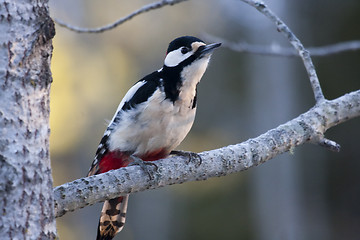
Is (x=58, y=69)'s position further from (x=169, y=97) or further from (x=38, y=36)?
(x=38, y=36)

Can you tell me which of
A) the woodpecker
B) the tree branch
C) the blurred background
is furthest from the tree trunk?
the blurred background

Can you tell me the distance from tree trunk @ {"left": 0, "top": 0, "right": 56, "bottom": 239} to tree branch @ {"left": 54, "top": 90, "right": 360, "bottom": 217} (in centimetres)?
39

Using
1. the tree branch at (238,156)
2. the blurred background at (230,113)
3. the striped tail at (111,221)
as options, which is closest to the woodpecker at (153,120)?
the striped tail at (111,221)

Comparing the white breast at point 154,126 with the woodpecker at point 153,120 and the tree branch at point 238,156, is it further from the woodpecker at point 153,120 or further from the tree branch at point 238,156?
the tree branch at point 238,156

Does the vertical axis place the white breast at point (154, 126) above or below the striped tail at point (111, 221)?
above

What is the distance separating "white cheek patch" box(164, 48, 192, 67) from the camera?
3.38 metres

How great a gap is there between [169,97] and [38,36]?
1.48m

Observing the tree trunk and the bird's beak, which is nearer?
the tree trunk

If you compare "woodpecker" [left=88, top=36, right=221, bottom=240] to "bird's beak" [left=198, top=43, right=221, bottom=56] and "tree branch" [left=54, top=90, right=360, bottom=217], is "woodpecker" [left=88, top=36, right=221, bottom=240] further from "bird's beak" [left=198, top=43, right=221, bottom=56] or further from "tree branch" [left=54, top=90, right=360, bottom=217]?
"tree branch" [left=54, top=90, right=360, bottom=217]

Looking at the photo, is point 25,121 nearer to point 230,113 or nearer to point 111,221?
point 111,221

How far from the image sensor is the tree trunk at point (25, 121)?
1.65 m

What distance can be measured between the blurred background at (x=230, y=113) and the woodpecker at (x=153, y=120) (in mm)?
7026

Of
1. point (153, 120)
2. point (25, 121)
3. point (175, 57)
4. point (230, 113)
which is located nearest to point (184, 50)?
point (175, 57)

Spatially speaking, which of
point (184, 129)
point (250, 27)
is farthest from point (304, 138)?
point (250, 27)
